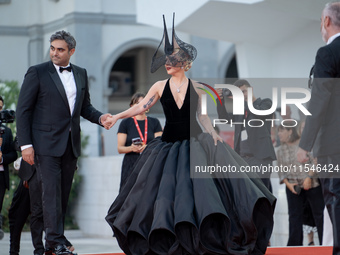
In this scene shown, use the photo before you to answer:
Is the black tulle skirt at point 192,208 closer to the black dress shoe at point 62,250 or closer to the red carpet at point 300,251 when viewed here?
the black dress shoe at point 62,250

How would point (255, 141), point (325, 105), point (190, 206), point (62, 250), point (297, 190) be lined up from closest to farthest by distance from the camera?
point (325, 105), point (190, 206), point (62, 250), point (255, 141), point (297, 190)

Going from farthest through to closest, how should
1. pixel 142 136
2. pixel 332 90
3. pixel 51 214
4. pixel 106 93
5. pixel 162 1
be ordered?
pixel 106 93, pixel 162 1, pixel 142 136, pixel 51 214, pixel 332 90

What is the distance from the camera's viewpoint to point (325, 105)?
5039 mm

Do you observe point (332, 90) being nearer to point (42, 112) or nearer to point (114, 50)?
point (42, 112)

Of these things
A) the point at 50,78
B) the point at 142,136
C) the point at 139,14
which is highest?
the point at 139,14

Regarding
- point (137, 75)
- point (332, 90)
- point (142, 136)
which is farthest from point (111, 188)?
point (137, 75)

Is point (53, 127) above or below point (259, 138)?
above

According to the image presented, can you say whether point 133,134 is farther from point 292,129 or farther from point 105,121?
point 105,121

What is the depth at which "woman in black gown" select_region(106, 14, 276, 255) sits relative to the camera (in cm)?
561

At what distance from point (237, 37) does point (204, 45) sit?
7769 millimetres

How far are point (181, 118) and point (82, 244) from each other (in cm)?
618

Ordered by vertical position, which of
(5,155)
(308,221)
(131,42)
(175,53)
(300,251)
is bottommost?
(308,221)

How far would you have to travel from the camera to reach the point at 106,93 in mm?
22406

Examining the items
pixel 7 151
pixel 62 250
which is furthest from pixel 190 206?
pixel 7 151
